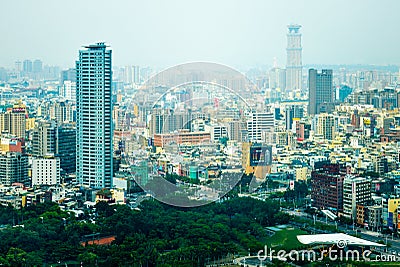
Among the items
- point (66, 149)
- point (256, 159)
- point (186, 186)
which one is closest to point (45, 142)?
point (66, 149)

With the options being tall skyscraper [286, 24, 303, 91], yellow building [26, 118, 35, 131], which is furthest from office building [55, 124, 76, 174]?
tall skyscraper [286, 24, 303, 91]

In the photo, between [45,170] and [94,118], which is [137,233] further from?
[94,118]

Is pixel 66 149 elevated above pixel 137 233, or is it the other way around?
pixel 66 149

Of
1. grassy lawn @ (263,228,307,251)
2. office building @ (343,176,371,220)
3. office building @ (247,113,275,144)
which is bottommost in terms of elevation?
grassy lawn @ (263,228,307,251)

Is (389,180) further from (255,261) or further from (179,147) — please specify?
(255,261)

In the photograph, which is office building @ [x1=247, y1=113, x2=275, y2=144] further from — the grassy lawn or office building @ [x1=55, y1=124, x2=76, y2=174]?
office building @ [x1=55, y1=124, x2=76, y2=174]

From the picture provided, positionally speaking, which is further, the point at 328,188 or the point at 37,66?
the point at 37,66
